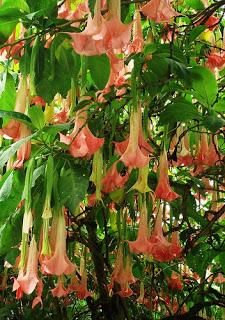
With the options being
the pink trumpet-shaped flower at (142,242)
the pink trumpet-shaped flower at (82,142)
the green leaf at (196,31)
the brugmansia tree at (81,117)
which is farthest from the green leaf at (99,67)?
the pink trumpet-shaped flower at (142,242)

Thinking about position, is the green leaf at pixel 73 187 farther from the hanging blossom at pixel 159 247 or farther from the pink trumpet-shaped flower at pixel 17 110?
the hanging blossom at pixel 159 247

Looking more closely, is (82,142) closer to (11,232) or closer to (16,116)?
(16,116)

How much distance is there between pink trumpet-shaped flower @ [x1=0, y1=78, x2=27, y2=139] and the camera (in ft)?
3.01

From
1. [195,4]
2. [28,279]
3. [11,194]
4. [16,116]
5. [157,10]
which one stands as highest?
[195,4]

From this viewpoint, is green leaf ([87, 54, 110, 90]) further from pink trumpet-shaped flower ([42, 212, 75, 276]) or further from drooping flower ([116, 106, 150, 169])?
pink trumpet-shaped flower ([42, 212, 75, 276])

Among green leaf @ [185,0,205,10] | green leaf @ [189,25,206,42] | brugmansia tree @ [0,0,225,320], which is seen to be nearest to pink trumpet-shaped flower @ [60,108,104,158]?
brugmansia tree @ [0,0,225,320]

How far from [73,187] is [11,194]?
150 millimetres

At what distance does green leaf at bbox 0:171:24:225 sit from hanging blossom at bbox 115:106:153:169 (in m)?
0.22

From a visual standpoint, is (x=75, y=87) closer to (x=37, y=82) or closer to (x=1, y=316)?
(x=37, y=82)

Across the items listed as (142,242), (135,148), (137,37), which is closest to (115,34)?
(135,148)

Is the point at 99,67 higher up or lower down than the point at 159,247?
higher up

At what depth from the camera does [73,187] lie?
888 millimetres

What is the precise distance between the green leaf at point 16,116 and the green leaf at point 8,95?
0.47ft

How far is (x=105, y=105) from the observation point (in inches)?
41.1
